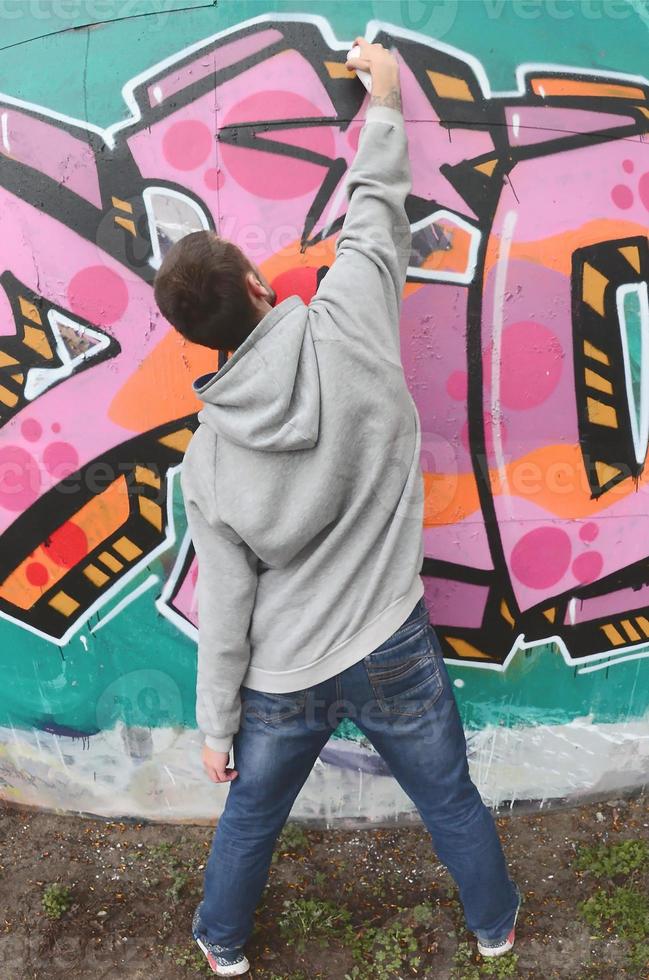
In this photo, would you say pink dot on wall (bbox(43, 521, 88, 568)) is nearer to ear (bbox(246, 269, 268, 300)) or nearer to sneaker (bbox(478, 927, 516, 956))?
ear (bbox(246, 269, 268, 300))

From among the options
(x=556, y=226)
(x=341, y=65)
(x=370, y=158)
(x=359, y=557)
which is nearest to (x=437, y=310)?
(x=556, y=226)

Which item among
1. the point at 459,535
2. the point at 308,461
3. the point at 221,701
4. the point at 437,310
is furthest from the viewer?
the point at 459,535

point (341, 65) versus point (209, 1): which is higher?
point (209, 1)

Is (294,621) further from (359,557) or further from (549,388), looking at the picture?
(549,388)

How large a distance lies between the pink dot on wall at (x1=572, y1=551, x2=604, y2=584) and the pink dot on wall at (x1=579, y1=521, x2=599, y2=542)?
5 centimetres

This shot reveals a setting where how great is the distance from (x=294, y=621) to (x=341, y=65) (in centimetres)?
158

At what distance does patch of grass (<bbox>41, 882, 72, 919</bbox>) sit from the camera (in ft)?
8.42

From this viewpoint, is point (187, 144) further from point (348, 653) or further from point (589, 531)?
point (589, 531)

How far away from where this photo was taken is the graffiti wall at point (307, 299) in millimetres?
2225

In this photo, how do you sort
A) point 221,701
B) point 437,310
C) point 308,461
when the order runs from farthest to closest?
point 437,310
point 221,701
point 308,461

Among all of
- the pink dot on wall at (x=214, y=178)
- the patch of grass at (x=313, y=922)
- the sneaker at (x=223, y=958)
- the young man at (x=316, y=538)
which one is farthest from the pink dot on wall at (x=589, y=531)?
the sneaker at (x=223, y=958)

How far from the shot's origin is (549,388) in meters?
2.42

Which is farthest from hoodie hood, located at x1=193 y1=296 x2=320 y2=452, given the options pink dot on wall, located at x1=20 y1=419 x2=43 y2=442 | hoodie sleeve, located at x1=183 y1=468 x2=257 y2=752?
pink dot on wall, located at x1=20 y1=419 x2=43 y2=442

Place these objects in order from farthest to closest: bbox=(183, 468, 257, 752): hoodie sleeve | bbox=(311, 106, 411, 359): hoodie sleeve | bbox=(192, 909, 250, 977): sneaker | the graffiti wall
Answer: bbox=(192, 909, 250, 977): sneaker < the graffiti wall < bbox=(183, 468, 257, 752): hoodie sleeve < bbox=(311, 106, 411, 359): hoodie sleeve
